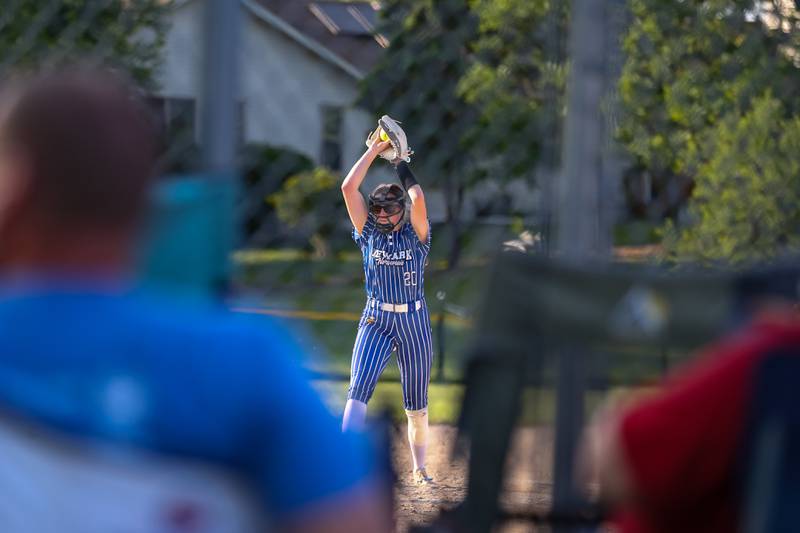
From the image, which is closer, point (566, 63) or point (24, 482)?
point (24, 482)

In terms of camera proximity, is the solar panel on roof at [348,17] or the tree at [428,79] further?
the tree at [428,79]

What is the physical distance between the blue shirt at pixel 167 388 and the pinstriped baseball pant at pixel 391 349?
17.5 ft

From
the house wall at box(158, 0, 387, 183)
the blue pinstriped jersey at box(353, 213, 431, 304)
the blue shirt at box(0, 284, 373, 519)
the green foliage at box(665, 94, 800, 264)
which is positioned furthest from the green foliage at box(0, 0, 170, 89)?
the blue pinstriped jersey at box(353, 213, 431, 304)

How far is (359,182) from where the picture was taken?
6.18 metres

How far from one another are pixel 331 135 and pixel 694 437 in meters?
3.65

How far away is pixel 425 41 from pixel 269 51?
1.77m

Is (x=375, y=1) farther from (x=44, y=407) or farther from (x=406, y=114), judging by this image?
(x=44, y=407)

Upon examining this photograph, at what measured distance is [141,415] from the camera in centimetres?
119

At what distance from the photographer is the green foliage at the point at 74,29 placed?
87.0 inches

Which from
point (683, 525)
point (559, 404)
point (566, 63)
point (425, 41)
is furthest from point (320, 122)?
point (683, 525)

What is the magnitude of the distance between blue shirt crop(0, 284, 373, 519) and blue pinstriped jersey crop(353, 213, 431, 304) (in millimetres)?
5435

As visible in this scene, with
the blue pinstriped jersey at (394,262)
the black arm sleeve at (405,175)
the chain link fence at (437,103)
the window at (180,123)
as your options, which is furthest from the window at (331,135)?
the window at (180,123)

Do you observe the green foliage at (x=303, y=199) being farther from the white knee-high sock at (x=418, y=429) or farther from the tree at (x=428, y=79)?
the white knee-high sock at (x=418, y=429)

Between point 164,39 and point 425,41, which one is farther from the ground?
point 425,41
